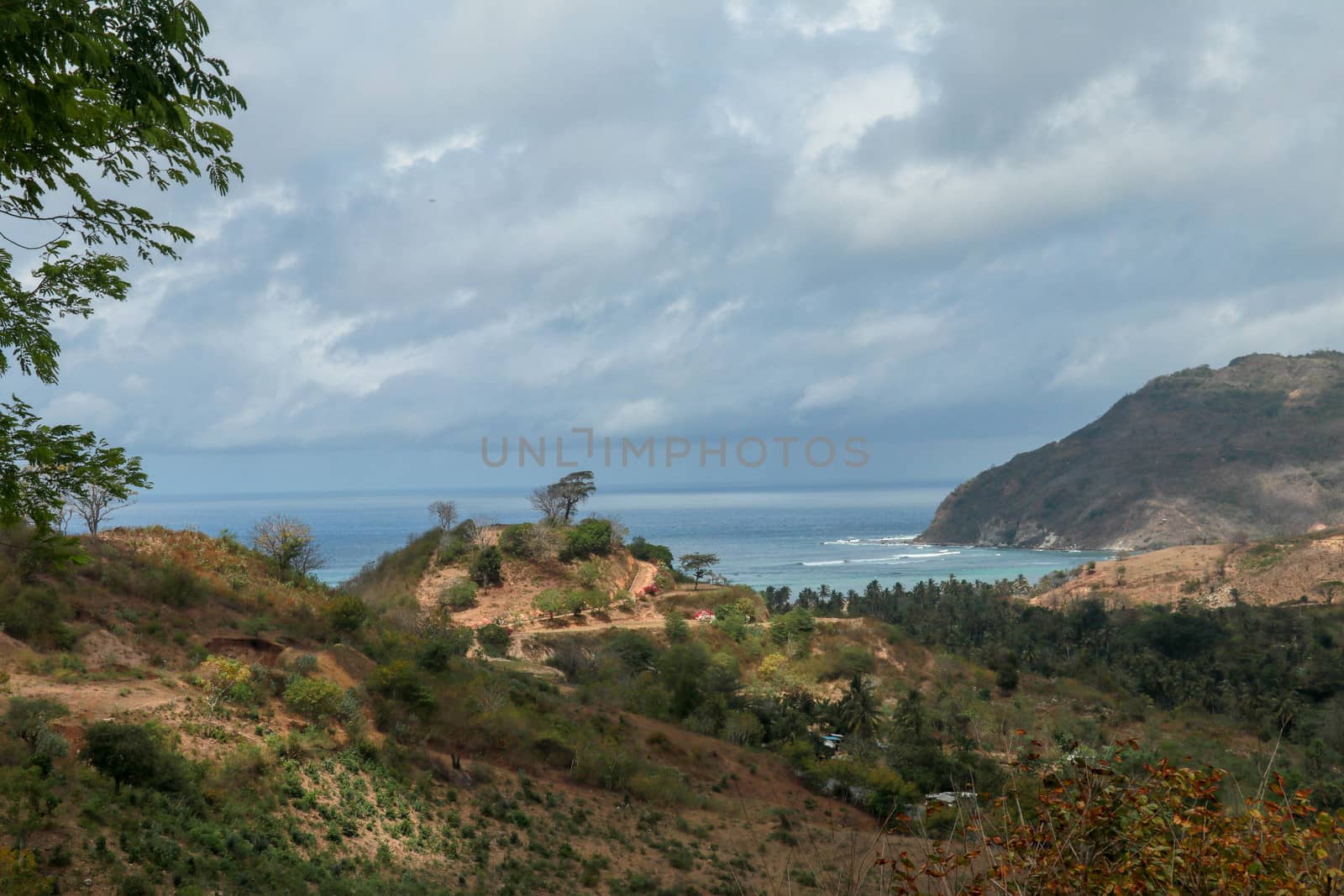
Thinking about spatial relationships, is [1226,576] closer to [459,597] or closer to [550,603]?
[550,603]

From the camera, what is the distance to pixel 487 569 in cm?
5122

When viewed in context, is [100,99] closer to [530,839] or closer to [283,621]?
[530,839]

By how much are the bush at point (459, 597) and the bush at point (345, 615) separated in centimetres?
2118

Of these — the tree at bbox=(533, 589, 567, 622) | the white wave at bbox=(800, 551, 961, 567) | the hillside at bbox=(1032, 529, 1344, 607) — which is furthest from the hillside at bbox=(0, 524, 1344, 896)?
the white wave at bbox=(800, 551, 961, 567)

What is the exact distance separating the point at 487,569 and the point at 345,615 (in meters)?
24.4

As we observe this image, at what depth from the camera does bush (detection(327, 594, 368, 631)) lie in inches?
1056

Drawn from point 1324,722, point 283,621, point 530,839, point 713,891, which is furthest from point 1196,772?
point 1324,722

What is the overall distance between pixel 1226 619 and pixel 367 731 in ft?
251

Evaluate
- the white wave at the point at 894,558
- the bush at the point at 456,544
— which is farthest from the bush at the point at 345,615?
the white wave at the point at 894,558

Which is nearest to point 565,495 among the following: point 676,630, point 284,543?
point 676,630

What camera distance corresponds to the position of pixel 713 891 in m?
17.1

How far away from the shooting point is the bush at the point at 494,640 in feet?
129

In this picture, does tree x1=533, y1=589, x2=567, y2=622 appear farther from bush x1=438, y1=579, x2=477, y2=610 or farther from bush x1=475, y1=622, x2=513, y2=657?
bush x1=475, y1=622, x2=513, y2=657

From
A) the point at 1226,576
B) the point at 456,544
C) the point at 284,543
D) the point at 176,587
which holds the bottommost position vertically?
the point at 1226,576
